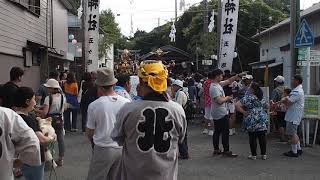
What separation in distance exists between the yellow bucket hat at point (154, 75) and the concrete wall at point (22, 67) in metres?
10.8

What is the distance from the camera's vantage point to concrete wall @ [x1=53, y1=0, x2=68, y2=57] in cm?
2316

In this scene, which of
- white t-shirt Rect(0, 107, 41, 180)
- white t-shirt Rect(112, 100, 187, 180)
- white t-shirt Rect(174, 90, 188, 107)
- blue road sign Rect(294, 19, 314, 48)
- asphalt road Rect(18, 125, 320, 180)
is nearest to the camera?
white t-shirt Rect(0, 107, 41, 180)

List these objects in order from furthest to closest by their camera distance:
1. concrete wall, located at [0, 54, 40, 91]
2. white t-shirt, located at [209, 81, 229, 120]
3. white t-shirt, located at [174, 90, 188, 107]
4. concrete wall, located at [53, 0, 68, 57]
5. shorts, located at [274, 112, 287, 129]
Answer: concrete wall, located at [53, 0, 68, 57] < concrete wall, located at [0, 54, 40, 91] < shorts, located at [274, 112, 287, 129] < white t-shirt, located at [174, 90, 188, 107] < white t-shirt, located at [209, 81, 229, 120]

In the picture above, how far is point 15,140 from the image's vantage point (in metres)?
3.96

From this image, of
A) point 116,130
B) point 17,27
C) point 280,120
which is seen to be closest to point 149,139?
point 116,130

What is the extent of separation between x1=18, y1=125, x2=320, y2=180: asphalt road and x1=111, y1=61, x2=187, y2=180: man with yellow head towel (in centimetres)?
472

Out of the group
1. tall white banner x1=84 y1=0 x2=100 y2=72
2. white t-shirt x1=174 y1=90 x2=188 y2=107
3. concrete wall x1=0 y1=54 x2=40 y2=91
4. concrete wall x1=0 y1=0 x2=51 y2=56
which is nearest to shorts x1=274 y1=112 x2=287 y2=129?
white t-shirt x1=174 y1=90 x2=188 y2=107

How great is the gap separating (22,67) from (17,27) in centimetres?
137

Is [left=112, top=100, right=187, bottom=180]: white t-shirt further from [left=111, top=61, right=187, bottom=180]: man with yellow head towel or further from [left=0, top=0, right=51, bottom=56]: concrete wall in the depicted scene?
[left=0, top=0, right=51, bottom=56]: concrete wall

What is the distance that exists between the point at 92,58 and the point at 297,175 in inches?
494

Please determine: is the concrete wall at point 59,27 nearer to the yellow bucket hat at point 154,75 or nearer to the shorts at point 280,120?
the shorts at point 280,120

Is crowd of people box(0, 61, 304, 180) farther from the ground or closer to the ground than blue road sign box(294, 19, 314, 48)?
closer to the ground

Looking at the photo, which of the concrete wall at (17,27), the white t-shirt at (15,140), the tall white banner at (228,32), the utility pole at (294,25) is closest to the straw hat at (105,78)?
the white t-shirt at (15,140)

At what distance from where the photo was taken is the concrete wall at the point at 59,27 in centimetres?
2316
